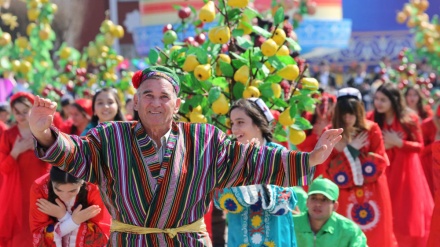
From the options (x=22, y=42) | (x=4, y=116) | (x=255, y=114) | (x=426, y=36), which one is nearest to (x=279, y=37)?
(x=255, y=114)

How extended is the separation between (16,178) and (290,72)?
2636mm

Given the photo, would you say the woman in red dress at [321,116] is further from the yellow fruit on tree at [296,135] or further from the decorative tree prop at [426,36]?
the decorative tree prop at [426,36]

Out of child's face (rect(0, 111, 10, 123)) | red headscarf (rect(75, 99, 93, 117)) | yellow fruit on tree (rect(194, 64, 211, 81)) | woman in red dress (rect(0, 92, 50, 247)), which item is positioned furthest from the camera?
child's face (rect(0, 111, 10, 123))

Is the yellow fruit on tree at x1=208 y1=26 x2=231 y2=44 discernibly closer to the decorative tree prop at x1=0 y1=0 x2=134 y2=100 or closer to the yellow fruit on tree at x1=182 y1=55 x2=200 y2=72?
the yellow fruit on tree at x1=182 y1=55 x2=200 y2=72

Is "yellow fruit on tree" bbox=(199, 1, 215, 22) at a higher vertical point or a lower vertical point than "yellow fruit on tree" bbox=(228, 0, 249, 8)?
lower

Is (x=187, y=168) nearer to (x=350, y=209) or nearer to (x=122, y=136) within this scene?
(x=122, y=136)

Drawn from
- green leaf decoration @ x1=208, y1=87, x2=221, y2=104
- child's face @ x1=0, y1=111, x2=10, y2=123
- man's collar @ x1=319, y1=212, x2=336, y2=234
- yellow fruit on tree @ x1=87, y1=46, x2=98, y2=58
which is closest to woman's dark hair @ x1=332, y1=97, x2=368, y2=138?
man's collar @ x1=319, y1=212, x2=336, y2=234

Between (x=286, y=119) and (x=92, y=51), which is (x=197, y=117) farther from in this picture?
(x=92, y=51)

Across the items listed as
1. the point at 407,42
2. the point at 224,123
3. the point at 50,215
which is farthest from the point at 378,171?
the point at 407,42

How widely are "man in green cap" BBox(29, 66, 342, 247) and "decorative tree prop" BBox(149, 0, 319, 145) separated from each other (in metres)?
1.83

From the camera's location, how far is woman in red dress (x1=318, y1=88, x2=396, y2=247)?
7.23 metres

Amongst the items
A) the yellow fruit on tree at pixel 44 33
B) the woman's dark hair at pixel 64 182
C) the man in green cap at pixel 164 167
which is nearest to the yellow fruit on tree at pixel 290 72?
the woman's dark hair at pixel 64 182

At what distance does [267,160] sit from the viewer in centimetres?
418

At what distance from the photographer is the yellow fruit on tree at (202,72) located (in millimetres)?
6031
